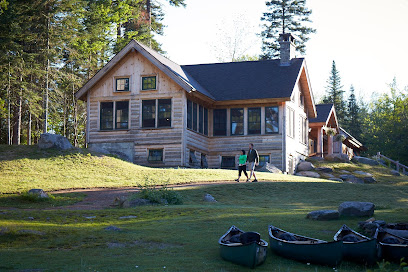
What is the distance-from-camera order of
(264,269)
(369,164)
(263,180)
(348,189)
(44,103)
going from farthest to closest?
1. (369,164)
2. (44,103)
3. (263,180)
4. (348,189)
5. (264,269)

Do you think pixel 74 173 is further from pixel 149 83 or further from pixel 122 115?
pixel 149 83

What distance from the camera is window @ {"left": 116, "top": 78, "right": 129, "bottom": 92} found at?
4125cm

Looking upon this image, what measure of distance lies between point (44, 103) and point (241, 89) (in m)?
14.9

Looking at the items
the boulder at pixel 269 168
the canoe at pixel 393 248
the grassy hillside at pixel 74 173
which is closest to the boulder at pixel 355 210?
the canoe at pixel 393 248

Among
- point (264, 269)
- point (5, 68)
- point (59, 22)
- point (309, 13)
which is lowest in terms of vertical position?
point (264, 269)

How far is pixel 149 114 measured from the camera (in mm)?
40469

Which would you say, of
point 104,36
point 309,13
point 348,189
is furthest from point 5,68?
point 309,13

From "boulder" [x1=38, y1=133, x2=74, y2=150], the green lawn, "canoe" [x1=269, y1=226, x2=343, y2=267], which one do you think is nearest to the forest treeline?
"boulder" [x1=38, y1=133, x2=74, y2=150]

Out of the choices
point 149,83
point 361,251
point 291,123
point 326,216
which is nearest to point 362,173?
point 291,123

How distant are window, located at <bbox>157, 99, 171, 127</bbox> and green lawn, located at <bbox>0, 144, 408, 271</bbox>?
7720 mm

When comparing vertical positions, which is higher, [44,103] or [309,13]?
[309,13]

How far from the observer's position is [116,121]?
41.2 m

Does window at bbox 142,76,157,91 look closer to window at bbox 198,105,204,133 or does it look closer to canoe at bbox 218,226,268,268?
window at bbox 198,105,204,133

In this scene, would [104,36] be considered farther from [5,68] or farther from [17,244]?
[17,244]
